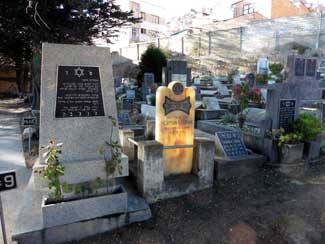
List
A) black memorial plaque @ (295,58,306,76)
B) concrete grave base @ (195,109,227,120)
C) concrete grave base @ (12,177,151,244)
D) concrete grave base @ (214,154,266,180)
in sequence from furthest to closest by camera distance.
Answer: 1. black memorial plaque @ (295,58,306,76)
2. concrete grave base @ (195,109,227,120)
3. concrete grave base @ (214,154,266,180)
4. concrete grave base @ (12,177,151,244)

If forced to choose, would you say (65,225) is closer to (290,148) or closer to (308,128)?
(290,148)

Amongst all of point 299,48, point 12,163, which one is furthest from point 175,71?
point 299,48

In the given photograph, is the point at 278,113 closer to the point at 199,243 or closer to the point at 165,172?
the point at 165,172

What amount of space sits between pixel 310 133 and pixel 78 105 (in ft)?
15.2

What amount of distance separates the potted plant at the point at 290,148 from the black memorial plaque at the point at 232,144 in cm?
72

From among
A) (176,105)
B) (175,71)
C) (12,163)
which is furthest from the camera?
(175,71)

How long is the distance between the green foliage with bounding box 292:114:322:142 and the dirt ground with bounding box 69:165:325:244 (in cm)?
110

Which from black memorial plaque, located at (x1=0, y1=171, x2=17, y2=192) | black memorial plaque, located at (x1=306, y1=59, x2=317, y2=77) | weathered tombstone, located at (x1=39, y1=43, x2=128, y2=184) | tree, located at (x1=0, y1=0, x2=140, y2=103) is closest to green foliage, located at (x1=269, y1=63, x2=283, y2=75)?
black memorial plaque, located at (x1=306, y1=59, x2=317, y2=77)

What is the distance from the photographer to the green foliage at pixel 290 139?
16.3 feet

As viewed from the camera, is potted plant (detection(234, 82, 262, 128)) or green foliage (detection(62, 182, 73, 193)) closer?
green foliage (detection(62, 182, 73, 193))

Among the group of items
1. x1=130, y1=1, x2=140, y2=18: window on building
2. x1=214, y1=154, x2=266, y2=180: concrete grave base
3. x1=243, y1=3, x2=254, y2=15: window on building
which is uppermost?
x1=130, y1=1, x2=140, y2=18: window on building

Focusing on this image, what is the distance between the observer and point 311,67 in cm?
1070

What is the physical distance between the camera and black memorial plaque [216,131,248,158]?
16.1ft

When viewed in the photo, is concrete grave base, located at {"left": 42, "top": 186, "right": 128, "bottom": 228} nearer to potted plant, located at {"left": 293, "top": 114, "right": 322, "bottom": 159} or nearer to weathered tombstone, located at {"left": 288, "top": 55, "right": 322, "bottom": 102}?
potted plant, located at {"left": 293, "top": 114, "right": 322, "bottom": 159}
